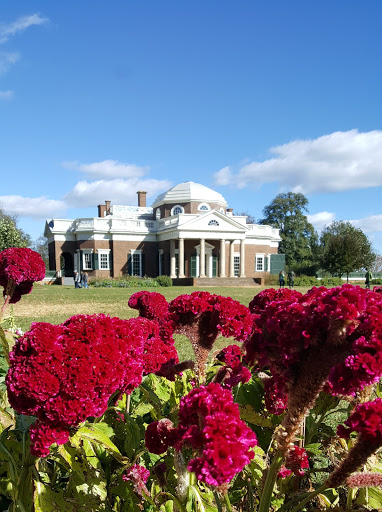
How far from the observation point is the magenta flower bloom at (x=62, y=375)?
3.47ft

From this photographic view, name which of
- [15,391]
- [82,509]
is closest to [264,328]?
[15,391]

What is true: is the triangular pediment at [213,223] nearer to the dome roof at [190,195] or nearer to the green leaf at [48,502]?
the dome roof at [190,195]

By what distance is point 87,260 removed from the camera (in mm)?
36875

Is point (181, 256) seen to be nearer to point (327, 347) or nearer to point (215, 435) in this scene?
point (327, 347)

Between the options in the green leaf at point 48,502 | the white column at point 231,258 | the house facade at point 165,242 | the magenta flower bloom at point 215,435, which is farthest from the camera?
the white column at point 231,258

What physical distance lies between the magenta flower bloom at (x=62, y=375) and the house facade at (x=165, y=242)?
33.9 meters

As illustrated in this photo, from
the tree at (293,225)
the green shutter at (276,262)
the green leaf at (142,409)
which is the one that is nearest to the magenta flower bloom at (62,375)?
the green leaf at (142,409)

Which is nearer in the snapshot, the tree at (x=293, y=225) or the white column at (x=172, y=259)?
the white column at (x=172, y=259)

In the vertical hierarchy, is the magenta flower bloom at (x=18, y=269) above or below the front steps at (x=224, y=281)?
above

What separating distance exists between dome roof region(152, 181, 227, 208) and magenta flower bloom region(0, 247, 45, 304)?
39.0 metres

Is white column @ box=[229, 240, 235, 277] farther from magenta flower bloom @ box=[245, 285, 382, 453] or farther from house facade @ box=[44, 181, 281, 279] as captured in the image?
magenta flower bloom @ box=[245, 285, 382, 453]

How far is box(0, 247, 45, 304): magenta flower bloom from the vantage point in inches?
91.0

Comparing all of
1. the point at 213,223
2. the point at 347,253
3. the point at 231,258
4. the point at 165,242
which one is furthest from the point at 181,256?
the point at 347,253

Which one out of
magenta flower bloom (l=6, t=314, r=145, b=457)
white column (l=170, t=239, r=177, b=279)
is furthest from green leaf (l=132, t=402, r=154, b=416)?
white column (l=170, t=239, r=177, b=279)
